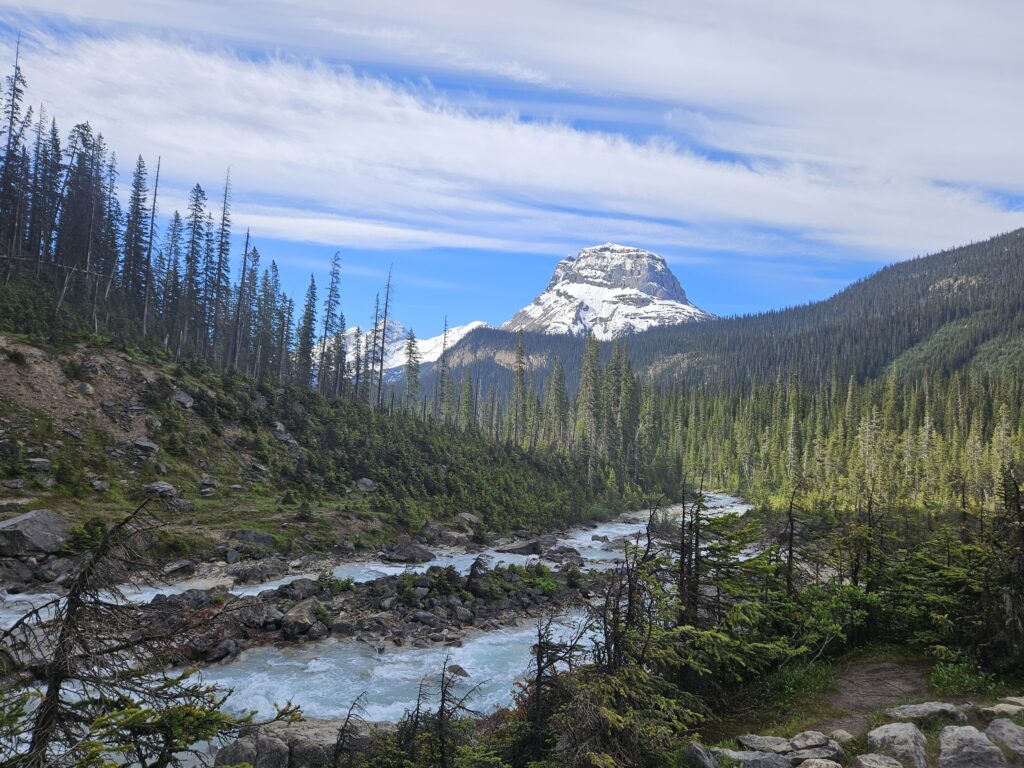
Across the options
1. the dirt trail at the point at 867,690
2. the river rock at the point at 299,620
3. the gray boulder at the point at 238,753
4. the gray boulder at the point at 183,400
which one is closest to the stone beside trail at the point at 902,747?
the dirt trail at the point at 867,690

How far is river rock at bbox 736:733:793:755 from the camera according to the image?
1023cm

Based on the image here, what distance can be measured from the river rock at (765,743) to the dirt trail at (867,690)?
52.1 inches

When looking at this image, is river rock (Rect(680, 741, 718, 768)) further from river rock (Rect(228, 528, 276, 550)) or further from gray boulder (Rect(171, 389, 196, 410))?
gray boulder (Rect(171, 389, 196, 410))

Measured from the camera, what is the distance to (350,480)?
160 ft

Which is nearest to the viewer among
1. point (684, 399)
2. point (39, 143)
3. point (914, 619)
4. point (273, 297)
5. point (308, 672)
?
point (914, 619)

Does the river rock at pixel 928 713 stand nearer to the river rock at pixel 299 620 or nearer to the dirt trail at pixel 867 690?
the dirt trail at pixel 867 690

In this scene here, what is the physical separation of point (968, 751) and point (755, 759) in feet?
10.7

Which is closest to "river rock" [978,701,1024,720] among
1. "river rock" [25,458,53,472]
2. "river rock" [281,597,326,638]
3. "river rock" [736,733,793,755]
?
"river rock" [736,733,793,755]

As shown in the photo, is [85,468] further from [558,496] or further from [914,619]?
[558,496]

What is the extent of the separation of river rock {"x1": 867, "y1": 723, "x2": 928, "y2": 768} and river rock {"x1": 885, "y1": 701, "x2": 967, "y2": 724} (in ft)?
1.50

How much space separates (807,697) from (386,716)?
11469 millimetres

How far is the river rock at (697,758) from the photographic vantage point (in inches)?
375

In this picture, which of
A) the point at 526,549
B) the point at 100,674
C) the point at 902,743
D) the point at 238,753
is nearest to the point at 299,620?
the point at 238,753

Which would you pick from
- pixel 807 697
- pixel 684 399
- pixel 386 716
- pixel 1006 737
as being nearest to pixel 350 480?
pixel 386 716
